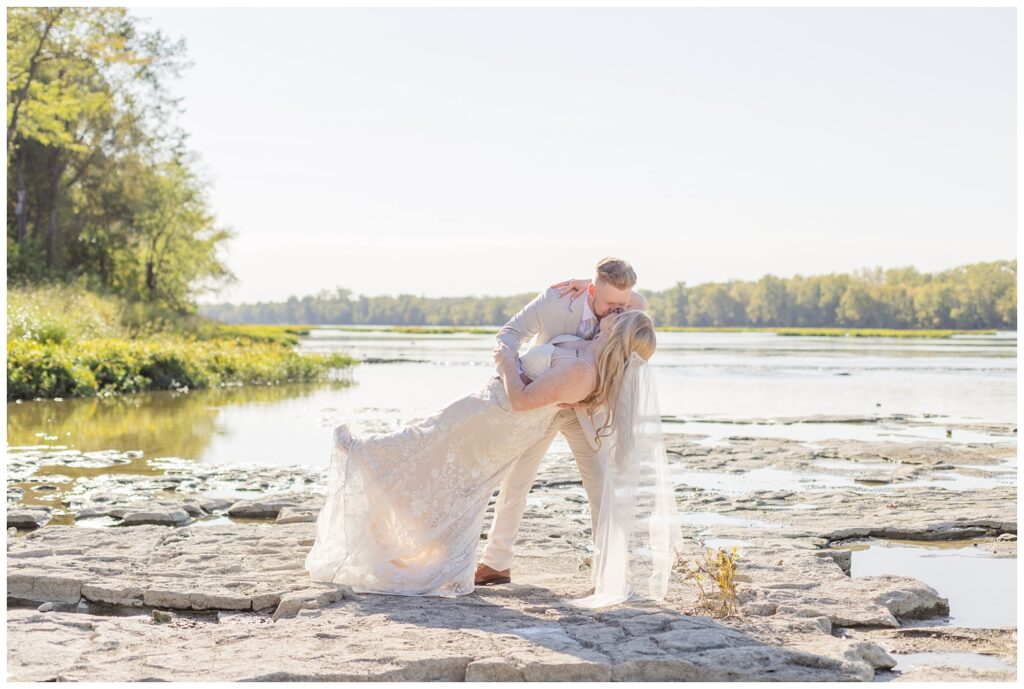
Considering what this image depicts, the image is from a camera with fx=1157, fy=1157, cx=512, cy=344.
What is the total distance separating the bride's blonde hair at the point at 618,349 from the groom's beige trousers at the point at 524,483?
304 mm

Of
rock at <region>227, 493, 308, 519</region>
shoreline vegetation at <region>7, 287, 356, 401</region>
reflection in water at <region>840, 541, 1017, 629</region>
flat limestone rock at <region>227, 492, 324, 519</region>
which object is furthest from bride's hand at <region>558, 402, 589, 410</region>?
shoreline vegetation at <region>7, 287, 356, 401</region>

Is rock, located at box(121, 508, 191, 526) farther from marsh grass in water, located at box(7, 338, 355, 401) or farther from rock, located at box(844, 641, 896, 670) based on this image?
marsh grass in water, located at box(7, 338, 355, 401)

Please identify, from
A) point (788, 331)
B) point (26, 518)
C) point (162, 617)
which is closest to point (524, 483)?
point (162, 617)

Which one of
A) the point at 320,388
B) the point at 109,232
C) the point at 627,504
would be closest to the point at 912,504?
the point at 627,504

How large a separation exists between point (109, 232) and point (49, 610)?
42759 millimetres

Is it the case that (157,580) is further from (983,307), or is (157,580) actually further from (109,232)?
(983,307)

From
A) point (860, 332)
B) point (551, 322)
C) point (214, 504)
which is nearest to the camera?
point (551, 322)

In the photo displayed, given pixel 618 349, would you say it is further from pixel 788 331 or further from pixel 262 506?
pixel 788 331

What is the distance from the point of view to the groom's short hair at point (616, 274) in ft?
22.7

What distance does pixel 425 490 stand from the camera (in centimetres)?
719

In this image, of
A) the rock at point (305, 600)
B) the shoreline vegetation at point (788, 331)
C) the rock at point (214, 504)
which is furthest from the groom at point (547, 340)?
the shoreline vegetation at point (788, 331)

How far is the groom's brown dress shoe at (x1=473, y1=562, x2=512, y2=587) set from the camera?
287 inches

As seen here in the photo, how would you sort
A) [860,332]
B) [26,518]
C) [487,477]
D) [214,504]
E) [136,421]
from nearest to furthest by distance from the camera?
[487,477] < [26,518] < [214,504] < [136,421] < [860,332]

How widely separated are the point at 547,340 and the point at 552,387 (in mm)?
418
